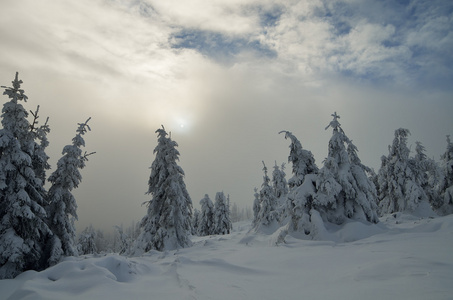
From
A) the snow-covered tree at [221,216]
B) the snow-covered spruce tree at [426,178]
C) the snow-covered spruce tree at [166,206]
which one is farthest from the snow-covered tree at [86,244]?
the snow-covered spruce tree at [426,178]

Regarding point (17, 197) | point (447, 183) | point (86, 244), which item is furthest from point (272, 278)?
point (86, 244)

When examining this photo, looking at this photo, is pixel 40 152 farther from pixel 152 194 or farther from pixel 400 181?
pixel 400 181

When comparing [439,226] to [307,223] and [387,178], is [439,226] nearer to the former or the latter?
[307,223]

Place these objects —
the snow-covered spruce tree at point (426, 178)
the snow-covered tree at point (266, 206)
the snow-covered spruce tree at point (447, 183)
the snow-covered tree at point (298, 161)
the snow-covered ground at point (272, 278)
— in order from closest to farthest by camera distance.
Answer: the snow-covered ground at point (272, 278) < the snow-covered tree at point (298, 161) < the snow-covered spruce tree at point (447, 183) < the snow-covered spruce tree at point (426, 178) < the snow-covered tree at point (266, 206)

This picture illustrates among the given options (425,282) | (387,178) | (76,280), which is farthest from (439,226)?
(387,178)

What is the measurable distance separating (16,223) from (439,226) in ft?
70.8

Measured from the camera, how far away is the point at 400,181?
2894 centimetres

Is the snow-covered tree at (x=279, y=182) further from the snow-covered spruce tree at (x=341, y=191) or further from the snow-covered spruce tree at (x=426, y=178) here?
the snow-covered spruce tree at (x=341, y=191)

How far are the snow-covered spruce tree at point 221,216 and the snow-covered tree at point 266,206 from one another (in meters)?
10.7

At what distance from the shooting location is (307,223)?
1541 centimetres

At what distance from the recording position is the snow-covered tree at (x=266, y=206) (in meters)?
32.8

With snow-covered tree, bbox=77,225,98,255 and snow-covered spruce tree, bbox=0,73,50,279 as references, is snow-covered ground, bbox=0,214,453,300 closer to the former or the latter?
snow-covered spruce tree, bbox=0,73,50,279

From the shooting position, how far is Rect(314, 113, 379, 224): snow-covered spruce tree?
16000 mm

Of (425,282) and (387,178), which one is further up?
(387,178)
